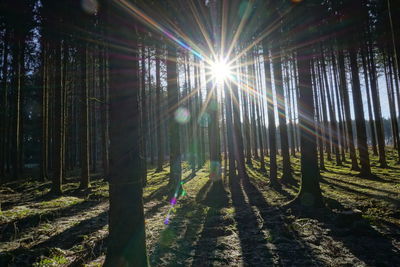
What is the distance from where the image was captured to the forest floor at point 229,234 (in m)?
3.98

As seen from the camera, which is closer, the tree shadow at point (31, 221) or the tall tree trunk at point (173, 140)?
the tree shadow at point (31, 221)

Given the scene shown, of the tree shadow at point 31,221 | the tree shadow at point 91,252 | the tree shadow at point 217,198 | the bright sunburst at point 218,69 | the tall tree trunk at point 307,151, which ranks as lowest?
the tree shadow at point 217,198

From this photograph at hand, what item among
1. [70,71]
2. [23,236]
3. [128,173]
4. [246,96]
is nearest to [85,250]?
[23,236]

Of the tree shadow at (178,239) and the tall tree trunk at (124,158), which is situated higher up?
the tall tree trunk at (124,158)

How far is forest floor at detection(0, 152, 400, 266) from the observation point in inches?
157

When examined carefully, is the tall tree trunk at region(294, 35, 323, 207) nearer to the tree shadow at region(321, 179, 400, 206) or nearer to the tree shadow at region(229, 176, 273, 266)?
the tree shadow at region(229, 176, 273, 266)

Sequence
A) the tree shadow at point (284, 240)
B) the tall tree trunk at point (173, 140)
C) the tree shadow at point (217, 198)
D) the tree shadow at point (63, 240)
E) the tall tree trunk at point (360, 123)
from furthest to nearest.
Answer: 1. the tall tree trunk at point (360, 123)
2. the tall tree trunk at point (173, 140)
3. the tree shadow at point (217, 198)
4. the tree shadow at point (284, 240)
5. the tree shadow at point (63, 240)

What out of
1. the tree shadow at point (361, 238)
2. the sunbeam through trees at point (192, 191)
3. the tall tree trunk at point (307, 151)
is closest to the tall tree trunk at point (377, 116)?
the sunbeam through trees at point (192, 191)

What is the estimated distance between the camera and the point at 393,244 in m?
4.30

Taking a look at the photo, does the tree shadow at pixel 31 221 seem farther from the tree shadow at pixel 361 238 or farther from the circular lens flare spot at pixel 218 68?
the circular lens flare spot at pixel 218 68

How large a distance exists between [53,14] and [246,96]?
62.5 ft

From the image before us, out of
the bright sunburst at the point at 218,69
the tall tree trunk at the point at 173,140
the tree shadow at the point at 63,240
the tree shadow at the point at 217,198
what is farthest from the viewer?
the bright sunburst at the point at 218,69

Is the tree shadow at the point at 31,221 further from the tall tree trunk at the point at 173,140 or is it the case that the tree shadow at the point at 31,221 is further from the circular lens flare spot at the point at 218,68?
the circular lens flare spot at the point at 218,68

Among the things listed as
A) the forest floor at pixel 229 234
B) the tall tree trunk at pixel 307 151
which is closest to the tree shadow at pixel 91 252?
the forest floor at pixel 229 234
